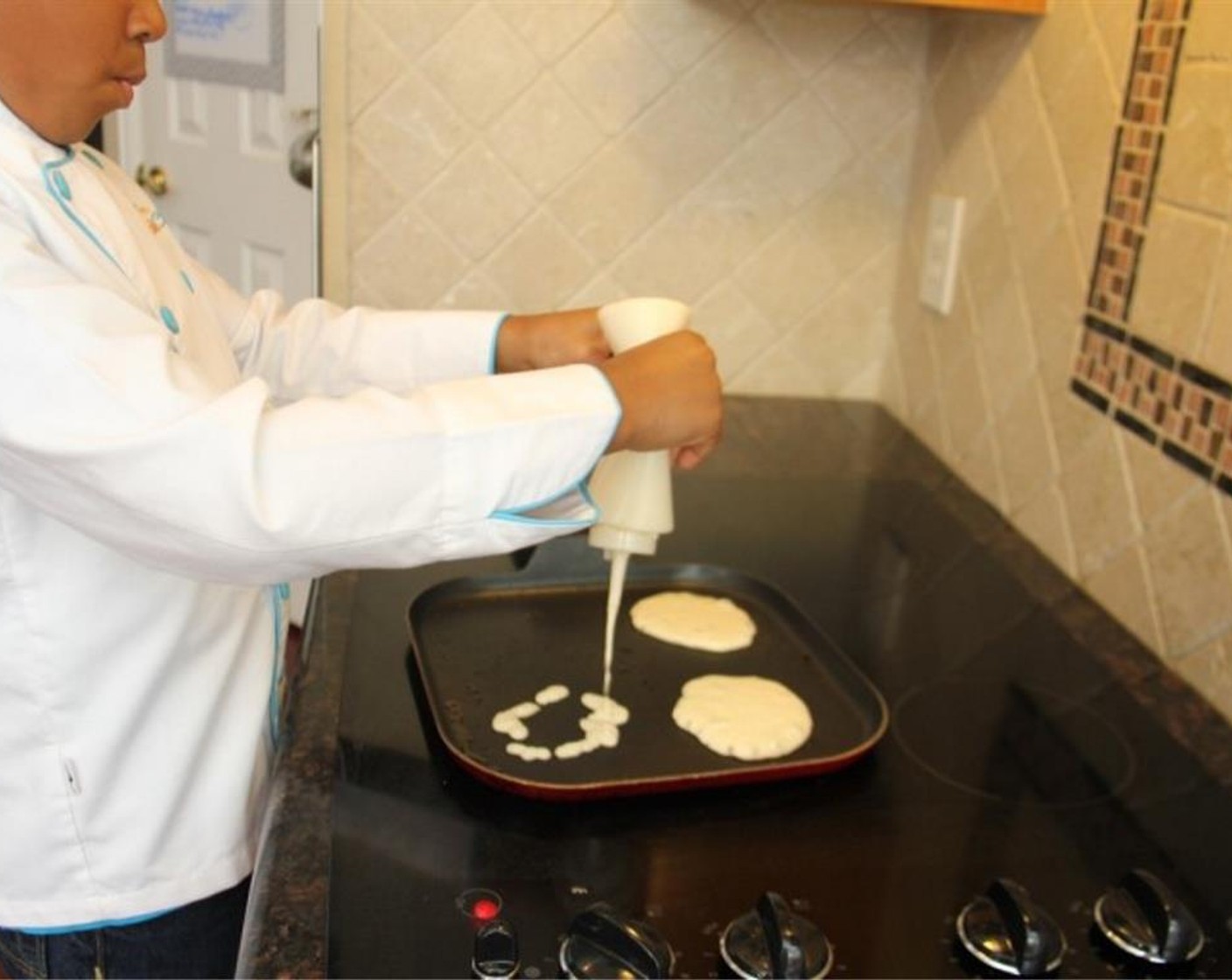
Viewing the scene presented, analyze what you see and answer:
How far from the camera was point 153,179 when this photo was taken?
107cm

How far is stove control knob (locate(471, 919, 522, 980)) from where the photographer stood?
579 mm

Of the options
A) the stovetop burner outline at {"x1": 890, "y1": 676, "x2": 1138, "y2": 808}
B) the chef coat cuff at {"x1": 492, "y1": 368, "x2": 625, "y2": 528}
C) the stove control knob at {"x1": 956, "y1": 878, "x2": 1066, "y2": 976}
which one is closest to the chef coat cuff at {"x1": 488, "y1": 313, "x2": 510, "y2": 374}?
the chef coat cuff at {"x1": 492, "y1": 368, "x2": 625, "y2": 528}

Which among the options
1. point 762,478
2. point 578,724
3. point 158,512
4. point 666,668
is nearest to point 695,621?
point 666,668

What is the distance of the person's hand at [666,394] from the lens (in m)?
0.71

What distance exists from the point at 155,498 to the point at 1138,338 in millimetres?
708

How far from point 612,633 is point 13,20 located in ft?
1.71

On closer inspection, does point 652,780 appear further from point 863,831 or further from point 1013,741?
point 1013,741

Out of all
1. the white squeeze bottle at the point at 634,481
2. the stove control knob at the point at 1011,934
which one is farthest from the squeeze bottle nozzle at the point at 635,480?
the stove control knob at the point at 1011,934

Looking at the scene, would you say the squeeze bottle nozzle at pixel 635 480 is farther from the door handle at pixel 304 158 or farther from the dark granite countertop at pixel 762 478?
the door handle at pixel 304 158

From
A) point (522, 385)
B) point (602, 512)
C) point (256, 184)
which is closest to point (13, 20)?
point (522, 385)

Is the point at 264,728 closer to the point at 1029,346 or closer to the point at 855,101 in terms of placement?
the point at 1029,346

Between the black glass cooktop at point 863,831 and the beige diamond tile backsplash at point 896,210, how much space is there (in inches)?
4.8

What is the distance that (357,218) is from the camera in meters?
1.22

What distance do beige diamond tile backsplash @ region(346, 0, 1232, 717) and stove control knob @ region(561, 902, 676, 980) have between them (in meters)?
0.48
